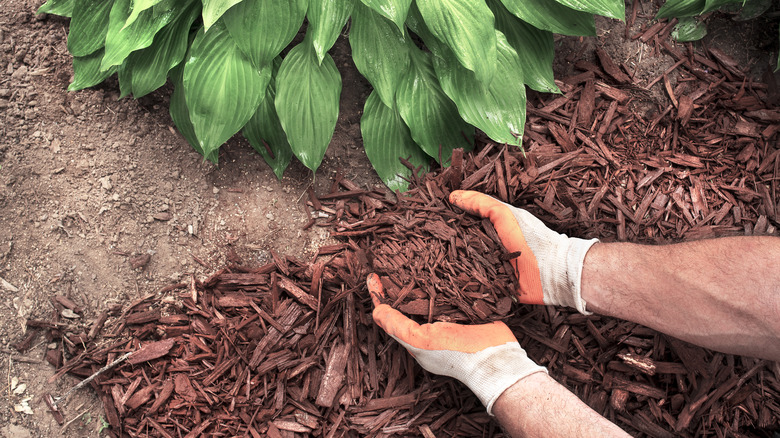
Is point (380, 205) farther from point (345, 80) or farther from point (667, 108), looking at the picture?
point (667, 108)

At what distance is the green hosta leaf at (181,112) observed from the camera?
1.89m

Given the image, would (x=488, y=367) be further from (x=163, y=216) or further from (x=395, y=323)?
(x=163, y=216)

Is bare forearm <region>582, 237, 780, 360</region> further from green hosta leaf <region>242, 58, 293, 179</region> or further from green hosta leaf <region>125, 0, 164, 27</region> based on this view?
green hosta leaf <region>125, 0, 164, 27</region>

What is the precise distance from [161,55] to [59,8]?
0.47 metres

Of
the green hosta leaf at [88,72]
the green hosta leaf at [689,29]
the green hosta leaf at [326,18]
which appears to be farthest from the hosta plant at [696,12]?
the green hosta leaf at [88,72]

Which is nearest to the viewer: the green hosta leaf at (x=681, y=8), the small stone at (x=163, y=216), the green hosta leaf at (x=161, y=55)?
the green hosta leaf at (x=161, y=55)

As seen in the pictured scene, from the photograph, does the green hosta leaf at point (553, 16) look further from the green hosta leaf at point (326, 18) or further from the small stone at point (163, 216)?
the small stone at point (163, 216)

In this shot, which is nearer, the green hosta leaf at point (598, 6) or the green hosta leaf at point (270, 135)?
the green hosta leaf at point (598, 6)

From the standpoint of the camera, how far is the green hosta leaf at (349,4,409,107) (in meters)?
1.79

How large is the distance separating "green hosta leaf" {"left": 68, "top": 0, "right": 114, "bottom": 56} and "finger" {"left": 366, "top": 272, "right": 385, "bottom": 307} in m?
1.36

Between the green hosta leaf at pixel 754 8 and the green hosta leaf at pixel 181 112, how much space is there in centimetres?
231

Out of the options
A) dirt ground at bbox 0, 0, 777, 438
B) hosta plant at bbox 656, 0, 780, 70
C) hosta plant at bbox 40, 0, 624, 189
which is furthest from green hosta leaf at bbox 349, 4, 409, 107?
hosta plant at bbox 656, 0, 780, 70

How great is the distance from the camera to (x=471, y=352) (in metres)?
1.59

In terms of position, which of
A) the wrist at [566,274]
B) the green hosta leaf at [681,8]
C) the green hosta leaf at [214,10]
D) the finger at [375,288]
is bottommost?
the finger at [375,288]
